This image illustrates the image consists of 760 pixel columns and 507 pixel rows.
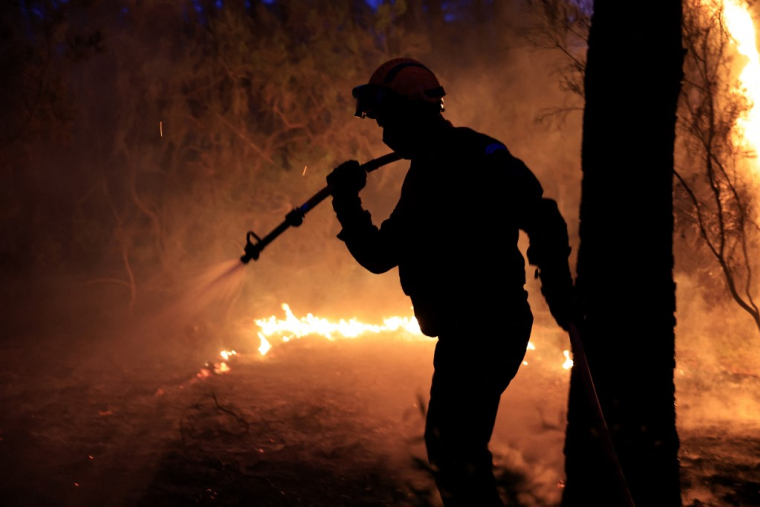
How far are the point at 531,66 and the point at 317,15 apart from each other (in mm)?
4860

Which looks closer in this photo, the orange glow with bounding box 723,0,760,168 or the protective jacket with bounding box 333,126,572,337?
the protective jacket with bounding box 333,126,572,337

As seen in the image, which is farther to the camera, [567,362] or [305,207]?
[567,362]

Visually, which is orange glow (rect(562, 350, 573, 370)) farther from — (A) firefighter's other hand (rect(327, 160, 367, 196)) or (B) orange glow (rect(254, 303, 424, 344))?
(A) firefighter's other hand (rect(327, 160, 367, 196))

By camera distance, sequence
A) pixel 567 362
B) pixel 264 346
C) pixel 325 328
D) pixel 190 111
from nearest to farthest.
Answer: pixel 567 362
pixel 264 346
pixel 325 328
pixel 190 111

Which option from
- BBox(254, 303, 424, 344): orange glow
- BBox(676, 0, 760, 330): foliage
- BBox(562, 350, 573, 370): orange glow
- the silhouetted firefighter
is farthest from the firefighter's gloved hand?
BBox(254, 303, 424, 344): orange glow

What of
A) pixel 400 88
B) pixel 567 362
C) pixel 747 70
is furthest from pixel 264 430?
pixel 747 70

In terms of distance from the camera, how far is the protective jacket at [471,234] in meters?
2.59

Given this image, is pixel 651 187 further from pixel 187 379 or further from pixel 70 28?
pixel 70 28

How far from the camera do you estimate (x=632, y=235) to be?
2965 millimetres

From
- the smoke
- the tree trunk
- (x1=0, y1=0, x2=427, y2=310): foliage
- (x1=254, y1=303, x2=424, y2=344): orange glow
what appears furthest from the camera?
(x1=0, y1=0, x2=427, y2=310): foliage


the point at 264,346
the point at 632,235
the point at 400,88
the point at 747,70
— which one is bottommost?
the point at 632,235

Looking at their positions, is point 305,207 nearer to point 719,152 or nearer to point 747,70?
point 719,152

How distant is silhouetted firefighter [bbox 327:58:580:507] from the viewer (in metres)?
2.61

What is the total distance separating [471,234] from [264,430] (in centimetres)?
369
